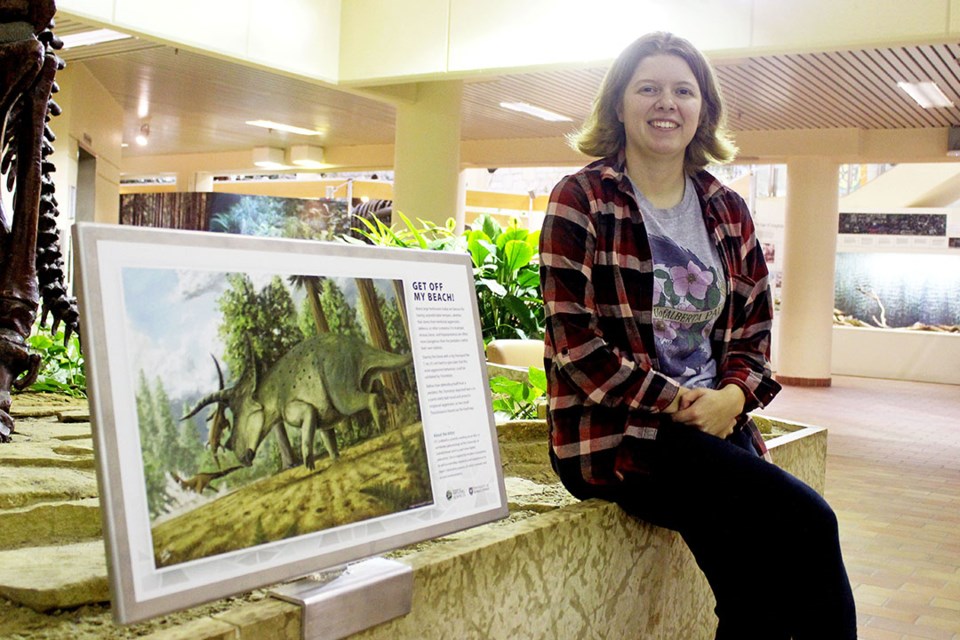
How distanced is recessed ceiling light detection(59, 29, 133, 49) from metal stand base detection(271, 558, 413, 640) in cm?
941

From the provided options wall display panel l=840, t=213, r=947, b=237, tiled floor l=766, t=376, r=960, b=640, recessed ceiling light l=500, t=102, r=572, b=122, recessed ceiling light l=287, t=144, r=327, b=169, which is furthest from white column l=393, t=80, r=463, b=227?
wall display panel l=840, t=213, r=947, b=237

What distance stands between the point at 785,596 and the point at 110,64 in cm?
1127

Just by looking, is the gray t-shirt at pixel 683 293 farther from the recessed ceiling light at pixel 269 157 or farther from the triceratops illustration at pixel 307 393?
the recessed ceiling light at pixel 269 157

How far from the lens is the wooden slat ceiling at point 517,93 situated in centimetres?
974

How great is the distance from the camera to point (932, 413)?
36.5 ft

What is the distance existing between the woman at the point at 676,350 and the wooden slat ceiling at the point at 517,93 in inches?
285

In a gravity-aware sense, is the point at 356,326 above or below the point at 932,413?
above

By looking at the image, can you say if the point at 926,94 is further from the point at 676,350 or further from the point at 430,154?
the point at 676,350

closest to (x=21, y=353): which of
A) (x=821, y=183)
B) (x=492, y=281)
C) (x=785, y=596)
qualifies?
(x=785, y=596)

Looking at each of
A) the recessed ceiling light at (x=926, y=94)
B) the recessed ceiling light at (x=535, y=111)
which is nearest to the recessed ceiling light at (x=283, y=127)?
the recessed ceiling light at (x=535, y=111)

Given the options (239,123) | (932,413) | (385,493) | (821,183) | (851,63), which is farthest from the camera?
(239,123)

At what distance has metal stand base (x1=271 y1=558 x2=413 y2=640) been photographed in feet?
4.50

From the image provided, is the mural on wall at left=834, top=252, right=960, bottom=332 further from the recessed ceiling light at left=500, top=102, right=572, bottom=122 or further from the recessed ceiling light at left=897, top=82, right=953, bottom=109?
the recessed ceiling light at left=500, top=102, right=572, bottom=122

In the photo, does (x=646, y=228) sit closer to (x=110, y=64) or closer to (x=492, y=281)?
(x=492, y=281)
